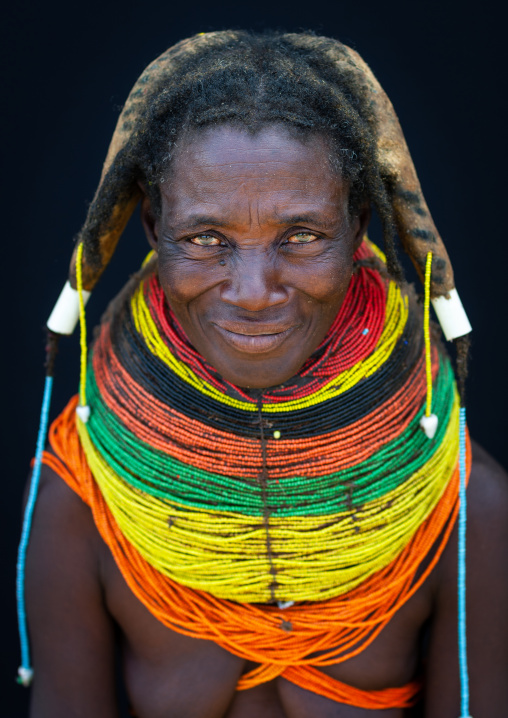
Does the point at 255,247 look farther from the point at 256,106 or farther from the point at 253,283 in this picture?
the point at 256,106

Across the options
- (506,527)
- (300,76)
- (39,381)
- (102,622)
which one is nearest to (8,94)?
(39,381)

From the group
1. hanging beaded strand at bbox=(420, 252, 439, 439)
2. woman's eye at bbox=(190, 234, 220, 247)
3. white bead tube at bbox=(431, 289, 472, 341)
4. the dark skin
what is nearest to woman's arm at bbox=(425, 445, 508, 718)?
the dark skin

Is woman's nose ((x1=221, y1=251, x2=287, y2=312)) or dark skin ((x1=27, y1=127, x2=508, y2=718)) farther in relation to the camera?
dark skin ((x1=27, y1=127, x2=508, y2=718))

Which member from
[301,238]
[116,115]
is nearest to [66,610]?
[301,238]

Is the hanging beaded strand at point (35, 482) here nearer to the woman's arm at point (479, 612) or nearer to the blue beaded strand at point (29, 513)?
the blue beaded strand at point (29, 513)

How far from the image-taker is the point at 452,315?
206 cm

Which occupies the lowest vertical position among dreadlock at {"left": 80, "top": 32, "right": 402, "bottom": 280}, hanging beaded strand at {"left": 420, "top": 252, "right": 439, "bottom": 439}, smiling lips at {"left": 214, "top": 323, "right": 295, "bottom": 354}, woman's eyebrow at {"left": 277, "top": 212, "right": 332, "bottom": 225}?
hanging beaded strand at {"left": 420, "top": 252, "right": 439, "bottom": 439}

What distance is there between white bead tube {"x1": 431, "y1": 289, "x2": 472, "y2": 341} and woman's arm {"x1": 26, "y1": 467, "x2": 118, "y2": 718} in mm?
1099

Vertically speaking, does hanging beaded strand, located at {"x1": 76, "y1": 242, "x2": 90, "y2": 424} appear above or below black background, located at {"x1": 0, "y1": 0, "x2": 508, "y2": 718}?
below

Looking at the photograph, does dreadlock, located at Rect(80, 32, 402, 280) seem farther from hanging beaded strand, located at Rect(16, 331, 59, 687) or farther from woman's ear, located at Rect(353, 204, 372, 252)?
hanging beaded strand, located at Rect(16, 331, 59, 687)

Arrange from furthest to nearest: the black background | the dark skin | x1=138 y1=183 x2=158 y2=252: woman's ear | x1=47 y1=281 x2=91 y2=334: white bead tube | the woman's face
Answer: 1. the black background
2. x1=47 y1=281 x2=91 y2=334: white bead tube
3. x1=138 y1=183 x2=158 y2=252: woman's ear
4. the dark skin
5. the woman's face

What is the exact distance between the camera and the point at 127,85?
10.4 ft

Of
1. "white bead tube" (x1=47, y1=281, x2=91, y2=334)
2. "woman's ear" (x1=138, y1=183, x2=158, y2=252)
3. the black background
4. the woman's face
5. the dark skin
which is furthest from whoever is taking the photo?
the black background

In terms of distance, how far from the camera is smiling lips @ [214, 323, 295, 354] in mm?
1825
